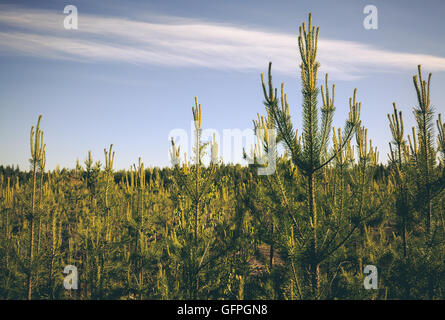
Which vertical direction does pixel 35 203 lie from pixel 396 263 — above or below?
above

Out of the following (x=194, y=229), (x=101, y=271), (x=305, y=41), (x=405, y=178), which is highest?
(x=305, y=41)

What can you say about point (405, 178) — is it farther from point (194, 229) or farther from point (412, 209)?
point (194, 229)

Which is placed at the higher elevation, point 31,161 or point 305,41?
point 305,41

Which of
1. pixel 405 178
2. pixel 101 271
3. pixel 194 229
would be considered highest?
pixel 405 178

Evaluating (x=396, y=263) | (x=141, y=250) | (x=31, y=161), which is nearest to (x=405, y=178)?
(x=396, y=263)

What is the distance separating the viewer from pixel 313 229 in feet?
12.5

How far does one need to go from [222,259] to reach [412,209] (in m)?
4.13
